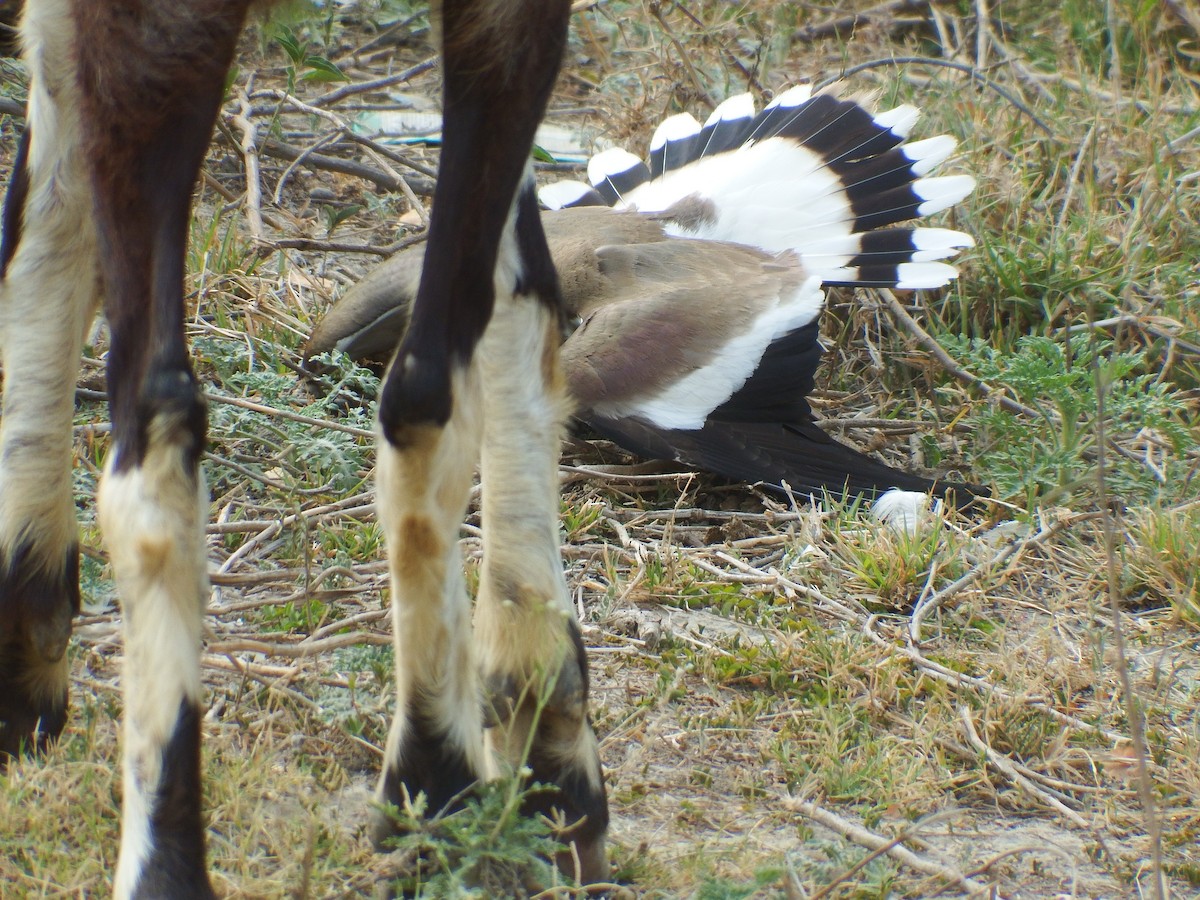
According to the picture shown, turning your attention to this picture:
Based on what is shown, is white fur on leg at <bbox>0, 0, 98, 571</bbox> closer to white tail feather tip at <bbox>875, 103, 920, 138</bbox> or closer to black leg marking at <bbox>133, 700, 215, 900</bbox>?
black leg marking at <bbox>133, 700, 215, 900</bbox>

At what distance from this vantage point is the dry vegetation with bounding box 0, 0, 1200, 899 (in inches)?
108

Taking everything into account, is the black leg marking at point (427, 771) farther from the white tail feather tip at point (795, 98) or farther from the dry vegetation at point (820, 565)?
the white tail feather tip at point (795, 98)

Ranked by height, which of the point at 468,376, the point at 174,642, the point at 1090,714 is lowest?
the point at 1090,714

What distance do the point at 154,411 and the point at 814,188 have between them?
352 cm

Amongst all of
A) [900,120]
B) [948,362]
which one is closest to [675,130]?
[900,120]

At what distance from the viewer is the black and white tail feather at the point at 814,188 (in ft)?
16.2

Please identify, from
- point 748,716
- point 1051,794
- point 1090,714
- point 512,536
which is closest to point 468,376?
point 512,536

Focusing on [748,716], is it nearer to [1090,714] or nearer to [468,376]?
[1090,714]

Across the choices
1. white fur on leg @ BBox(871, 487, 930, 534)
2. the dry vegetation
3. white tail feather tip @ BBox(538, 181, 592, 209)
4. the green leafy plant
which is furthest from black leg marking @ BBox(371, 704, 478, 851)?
white tail feather tip @ BBox(538, 181, 592, 209)

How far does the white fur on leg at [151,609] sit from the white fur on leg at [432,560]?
35 cm

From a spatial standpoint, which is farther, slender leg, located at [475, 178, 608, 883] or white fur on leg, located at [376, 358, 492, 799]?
slender leg, located at [475, 178, 608, 883]

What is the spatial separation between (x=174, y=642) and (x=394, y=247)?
3.43 meters

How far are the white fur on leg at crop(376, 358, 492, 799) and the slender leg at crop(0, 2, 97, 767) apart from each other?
86 centimetres

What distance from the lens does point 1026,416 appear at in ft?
15.6
